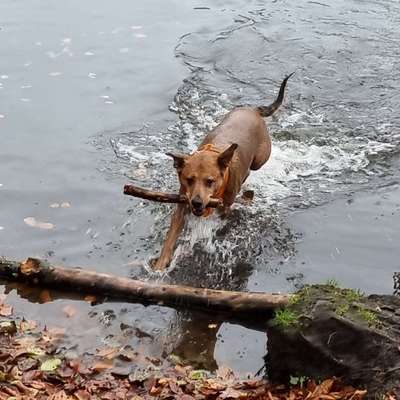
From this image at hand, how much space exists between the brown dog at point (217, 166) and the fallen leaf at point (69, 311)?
3.32ft

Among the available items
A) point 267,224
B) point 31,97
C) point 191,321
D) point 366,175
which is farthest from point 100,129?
point 191,321

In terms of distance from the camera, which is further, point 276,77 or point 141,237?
point 276,77

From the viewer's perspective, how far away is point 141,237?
7812 millimetres

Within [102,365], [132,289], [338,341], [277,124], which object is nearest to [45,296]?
[132,289]

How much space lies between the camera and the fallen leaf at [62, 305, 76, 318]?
6424 millimetres

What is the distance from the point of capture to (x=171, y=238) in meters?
7.14

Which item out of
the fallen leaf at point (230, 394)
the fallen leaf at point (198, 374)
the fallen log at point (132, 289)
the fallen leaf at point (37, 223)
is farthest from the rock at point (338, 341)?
the fallen leaf at point (37, 223)

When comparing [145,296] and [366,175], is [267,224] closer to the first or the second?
[366,175]

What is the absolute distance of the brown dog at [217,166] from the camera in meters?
6.96

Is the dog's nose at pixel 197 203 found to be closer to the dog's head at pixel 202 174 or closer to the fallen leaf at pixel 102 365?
the dog's head at pixel 202 174

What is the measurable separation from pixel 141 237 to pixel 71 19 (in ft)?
25.0

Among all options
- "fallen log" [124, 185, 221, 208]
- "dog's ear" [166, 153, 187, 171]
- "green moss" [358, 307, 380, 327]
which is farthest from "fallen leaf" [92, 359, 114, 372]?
"dog's ear" [166, 153, 187, 171]

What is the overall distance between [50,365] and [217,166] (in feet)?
8.47

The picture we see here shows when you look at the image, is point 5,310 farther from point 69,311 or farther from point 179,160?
point 179,160
